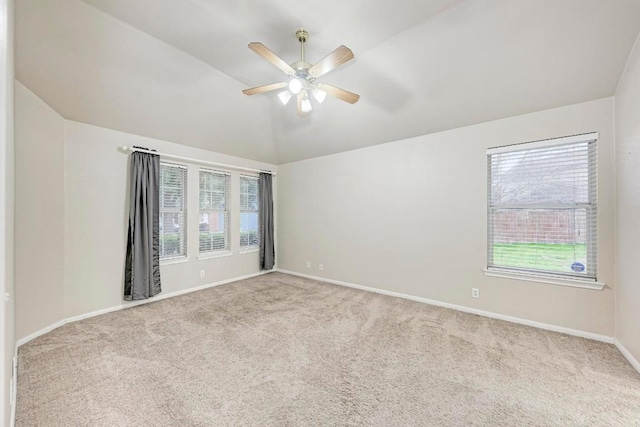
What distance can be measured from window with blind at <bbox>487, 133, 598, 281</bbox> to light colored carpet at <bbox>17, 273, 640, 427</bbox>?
2.67ft

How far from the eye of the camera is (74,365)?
2.32 m

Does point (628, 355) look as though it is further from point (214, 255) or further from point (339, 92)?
point (214, 255)

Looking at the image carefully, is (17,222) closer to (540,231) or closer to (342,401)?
(342,401)

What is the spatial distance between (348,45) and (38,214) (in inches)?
151

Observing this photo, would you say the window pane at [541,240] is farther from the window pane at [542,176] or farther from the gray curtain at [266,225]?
the gray curtain at [266,225]

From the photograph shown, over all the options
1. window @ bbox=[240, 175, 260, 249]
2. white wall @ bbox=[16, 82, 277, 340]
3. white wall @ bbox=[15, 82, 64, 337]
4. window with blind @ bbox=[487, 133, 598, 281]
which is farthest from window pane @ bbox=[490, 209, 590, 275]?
white wall @ bbox=[15, 82, 64, 337]

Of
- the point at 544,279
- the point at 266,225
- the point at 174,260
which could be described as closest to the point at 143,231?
the point at 174,260

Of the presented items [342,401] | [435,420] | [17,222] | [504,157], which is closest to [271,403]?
[342,401]

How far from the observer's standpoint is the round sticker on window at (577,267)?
288 centimetres

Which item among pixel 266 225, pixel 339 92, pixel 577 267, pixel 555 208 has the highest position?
pixel 339 92

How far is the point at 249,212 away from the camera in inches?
217

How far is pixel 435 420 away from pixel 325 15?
10.9 feet

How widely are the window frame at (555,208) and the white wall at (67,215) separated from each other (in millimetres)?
4682

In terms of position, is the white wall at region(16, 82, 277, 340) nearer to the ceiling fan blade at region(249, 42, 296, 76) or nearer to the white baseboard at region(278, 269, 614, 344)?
the ceiling fan blade at region(249, 42, 296, 76)
